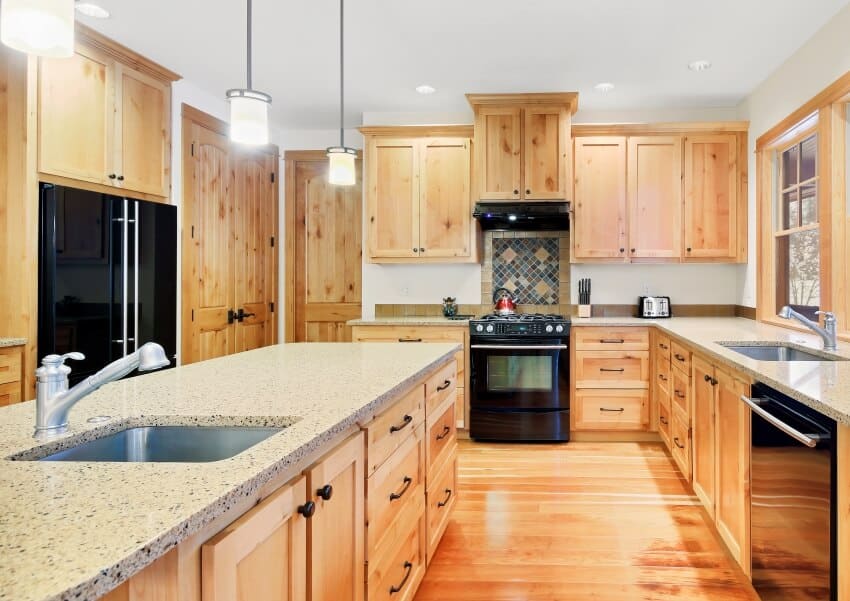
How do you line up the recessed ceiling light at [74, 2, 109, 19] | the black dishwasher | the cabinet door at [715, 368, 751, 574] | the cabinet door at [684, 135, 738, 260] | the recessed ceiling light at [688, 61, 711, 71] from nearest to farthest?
the black dishwasher → the cabinet door at [715, 368, 751, 574] → the recessed ceiling light at [74, 2, 109, 19] → the recessed ceiling light at [688, 61, 711, 71] → the cabinet door at [684, 135, 738, 260]

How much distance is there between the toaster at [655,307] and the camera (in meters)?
4.48

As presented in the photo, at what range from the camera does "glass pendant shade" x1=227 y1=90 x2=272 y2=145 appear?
1.91m

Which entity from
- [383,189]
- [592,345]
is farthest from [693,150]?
[383,189]

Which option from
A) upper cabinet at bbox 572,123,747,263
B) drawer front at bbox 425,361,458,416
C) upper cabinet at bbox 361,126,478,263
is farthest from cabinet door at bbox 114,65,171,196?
upper cabinet at bbox 572,123,747,263

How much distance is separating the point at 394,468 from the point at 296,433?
67 cm

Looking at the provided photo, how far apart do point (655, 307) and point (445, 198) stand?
1835mm

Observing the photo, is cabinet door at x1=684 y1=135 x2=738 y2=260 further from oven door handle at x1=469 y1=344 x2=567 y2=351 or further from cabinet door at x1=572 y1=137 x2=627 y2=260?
oven door handle at x1=469 y1=344 x2=567 y2=351

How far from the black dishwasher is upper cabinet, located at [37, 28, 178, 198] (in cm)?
339

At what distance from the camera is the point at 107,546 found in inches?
26.1

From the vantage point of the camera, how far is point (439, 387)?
94.4 inches

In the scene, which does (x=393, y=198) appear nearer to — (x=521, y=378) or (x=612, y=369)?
(x=521, y=378)

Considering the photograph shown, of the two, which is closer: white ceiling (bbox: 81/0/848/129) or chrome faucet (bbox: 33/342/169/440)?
chrome faucet (bbox: 33/342/169/440)

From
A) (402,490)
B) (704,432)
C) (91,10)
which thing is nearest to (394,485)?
(402,490)

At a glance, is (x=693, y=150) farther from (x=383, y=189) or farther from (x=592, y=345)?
(x=383, y=189)
